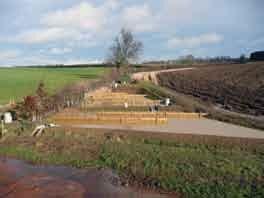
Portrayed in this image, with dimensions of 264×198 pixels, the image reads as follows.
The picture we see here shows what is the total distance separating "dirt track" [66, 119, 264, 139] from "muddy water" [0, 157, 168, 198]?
18.0 feet

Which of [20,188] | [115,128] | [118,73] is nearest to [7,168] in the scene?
[20,188]

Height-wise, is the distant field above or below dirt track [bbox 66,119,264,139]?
above

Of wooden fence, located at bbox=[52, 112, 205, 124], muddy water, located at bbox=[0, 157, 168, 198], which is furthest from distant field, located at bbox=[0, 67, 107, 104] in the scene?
muddy water, located at bbox=[0, 157, 168, 198]

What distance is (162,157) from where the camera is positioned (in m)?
11.2

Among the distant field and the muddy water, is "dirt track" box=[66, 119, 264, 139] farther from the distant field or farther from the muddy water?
the distant field

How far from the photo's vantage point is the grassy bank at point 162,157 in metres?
9.02

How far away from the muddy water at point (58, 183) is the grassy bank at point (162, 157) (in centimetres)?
54

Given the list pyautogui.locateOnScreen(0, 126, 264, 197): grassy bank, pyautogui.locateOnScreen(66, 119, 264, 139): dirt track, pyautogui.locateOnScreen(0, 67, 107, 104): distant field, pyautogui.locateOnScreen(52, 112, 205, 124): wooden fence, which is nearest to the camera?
pyautogui.locateOnScreen(0, 126, 264, 197): grassy bank

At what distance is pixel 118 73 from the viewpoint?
56.0 meters

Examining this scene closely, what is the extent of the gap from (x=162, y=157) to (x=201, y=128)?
515 centimetres

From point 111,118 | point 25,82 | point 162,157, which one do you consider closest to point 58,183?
point 162,157

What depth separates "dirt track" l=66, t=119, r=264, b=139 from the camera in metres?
14.4

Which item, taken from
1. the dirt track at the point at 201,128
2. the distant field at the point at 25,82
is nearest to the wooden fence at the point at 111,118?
the dirt track at the point at 201,128

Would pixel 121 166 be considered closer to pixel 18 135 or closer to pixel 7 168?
pixel 7 168
